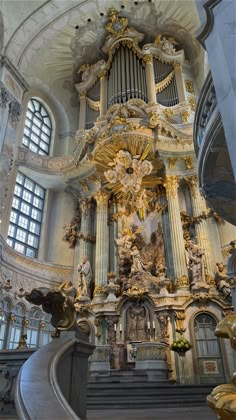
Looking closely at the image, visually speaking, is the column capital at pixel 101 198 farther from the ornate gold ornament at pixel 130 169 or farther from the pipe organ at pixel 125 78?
the pipe organ at pixel 125 78

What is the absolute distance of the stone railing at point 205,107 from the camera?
4358 mm

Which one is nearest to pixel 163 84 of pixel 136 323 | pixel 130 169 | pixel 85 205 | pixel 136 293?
pixel 130 169

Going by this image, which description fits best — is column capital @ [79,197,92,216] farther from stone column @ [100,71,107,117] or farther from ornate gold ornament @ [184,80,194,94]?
ornate gold ornament @ [184,80,194,94]

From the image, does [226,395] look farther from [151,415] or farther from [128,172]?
[128,172]

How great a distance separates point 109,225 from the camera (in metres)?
15.3

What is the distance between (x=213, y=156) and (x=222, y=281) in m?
8.36

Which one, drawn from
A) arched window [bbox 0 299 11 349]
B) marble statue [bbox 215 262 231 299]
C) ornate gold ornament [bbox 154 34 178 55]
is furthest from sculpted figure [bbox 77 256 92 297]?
ornate gold ornament [bbox 154 34 178 55]

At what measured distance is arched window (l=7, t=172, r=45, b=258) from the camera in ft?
46.5

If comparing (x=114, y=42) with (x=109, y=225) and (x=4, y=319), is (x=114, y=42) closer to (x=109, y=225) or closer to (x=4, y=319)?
(x=109, y=225)

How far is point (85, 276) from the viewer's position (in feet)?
45.1

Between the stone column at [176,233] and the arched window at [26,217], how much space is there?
21.2 feet

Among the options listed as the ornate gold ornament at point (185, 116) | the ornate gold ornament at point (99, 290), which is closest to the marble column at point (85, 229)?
the ornate gold ornament at point (99, 290)

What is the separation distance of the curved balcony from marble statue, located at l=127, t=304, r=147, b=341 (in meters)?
7.39

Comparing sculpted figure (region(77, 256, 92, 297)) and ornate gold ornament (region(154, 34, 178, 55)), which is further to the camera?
ornate gold ornament (region(154, 34, 178, 55))
